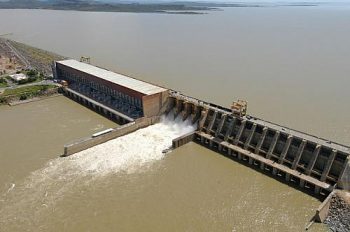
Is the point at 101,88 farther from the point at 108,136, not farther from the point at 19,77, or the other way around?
the point at 19,77

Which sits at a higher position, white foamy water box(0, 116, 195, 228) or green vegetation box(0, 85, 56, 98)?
white foamy water box(0, 116, 195, 228)

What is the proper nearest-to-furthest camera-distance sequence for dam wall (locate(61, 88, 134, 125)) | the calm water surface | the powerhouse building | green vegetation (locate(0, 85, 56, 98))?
the powerhouse building, dam wall (locate(61, 88, 134, 125)), the calm water surface, green vegetation (locate(0, 85, 56, 98))

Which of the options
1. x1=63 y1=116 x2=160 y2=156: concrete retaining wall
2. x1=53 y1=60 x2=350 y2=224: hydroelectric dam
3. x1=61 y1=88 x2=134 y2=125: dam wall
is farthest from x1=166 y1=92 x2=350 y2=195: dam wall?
x1=61 y1=88 x2=134 y2=125: dam wall

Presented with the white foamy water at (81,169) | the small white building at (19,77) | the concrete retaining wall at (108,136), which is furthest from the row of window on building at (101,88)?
the small white building at (19,77)

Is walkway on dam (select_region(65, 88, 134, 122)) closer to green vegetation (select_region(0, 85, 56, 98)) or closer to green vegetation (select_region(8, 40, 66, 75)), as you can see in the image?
green vegetation (select_region(0, 85, 56, 98))

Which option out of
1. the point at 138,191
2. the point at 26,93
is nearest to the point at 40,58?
the point at 26,93

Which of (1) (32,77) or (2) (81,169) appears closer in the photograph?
(2) (81,169)
